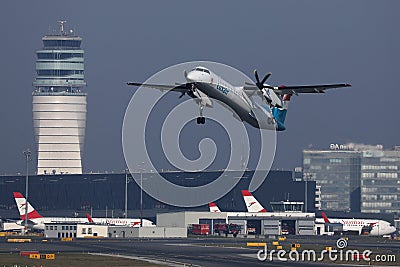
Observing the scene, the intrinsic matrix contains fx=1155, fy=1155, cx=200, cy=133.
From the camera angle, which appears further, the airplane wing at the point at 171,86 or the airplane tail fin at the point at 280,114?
the airplane tail fin at the point at 280,114

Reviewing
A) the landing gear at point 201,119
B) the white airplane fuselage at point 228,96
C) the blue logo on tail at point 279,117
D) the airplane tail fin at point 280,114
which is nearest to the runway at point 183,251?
the blue logo on tail at point 279,117

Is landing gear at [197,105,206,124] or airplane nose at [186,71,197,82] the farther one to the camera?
landing gear at [197,105,206,124]

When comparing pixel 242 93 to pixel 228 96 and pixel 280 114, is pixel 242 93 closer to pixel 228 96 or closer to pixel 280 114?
pixel 228 96

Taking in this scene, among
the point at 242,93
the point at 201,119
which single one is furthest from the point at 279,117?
the point at 201,119

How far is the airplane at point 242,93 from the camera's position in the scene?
5069 inches

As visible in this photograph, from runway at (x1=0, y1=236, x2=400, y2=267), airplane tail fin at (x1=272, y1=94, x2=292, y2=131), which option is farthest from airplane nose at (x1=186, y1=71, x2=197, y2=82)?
runway at (x1=0, y1=236, x2=400, y2=267)

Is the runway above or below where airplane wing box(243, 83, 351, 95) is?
below

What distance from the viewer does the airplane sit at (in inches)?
5069

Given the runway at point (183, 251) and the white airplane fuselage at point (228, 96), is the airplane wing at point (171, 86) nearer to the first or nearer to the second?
the white airplane fuselage at point (228, 96)

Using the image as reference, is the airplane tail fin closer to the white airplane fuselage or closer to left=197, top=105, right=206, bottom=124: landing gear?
the white airplane fuselage

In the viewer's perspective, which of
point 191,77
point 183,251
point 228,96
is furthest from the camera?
point 183,251

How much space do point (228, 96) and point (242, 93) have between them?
3933 millimetres

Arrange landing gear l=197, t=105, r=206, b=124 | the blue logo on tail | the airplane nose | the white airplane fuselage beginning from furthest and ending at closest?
the blue logo on tail → landing gear l=197, t=105, r=206, b=124 → the white airplane fuselage → the airplane nose

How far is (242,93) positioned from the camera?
135750mm
